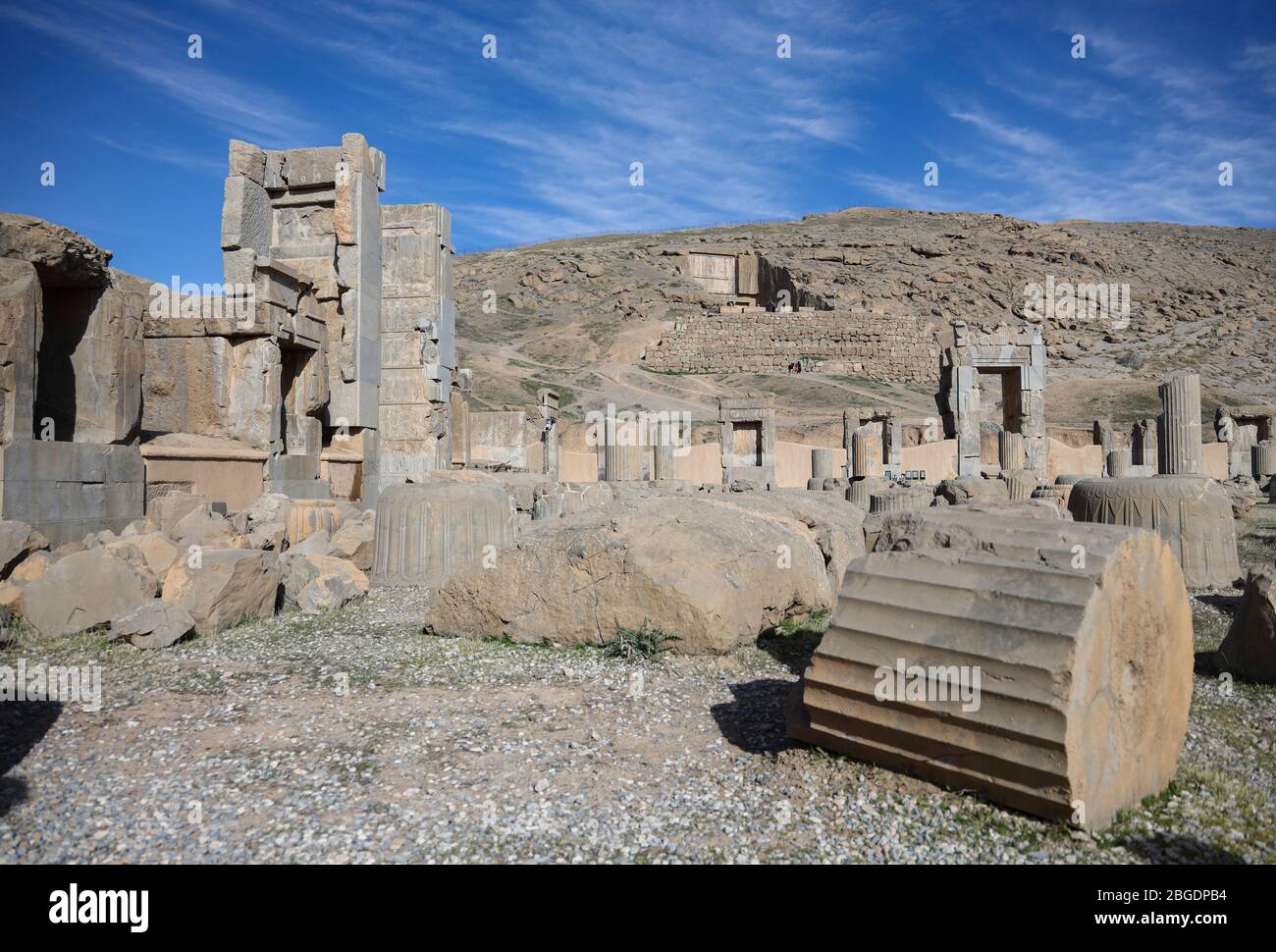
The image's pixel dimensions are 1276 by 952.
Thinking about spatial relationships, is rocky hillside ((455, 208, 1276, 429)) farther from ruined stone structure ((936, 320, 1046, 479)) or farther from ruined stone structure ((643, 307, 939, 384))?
ruined stone structure ((936, 320, 1046, 479))

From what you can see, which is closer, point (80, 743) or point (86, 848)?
point (86, 848)

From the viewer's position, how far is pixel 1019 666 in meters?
2.79

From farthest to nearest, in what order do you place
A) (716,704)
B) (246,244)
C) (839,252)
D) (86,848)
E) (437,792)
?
1. (839,252)
2. (246,244)
3. (716,704)
4. (437,792)
5. (86,848)

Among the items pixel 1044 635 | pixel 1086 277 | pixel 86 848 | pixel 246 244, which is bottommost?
pixel 86 848

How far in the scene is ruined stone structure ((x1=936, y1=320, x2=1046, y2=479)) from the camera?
18906 mm

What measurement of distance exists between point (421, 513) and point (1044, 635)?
19.8 feet

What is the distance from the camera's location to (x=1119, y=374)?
4150 cm

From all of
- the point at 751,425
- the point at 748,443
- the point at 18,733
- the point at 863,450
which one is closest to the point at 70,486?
the point at 18,733

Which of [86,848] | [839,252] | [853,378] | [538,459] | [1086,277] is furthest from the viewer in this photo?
[839,252]

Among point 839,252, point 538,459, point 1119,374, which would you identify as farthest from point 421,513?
point 839,252

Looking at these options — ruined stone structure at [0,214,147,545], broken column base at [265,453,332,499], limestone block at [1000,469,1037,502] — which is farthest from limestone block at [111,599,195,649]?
limestone block at [1000,469,1037,502]

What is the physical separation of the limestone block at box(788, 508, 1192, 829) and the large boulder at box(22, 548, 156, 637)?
15.5 ft

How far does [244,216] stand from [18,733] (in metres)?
9.91

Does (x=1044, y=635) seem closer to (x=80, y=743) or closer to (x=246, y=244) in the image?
(x=80, y=743)
